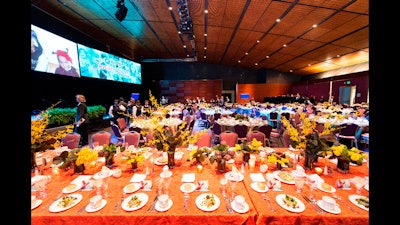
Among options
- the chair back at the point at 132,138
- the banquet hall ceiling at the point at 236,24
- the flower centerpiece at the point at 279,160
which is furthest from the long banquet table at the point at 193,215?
the banquet hall ceiling at the point at 236,24

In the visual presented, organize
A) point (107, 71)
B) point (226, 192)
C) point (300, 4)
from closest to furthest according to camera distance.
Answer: point (226, 192), point (300, 4), point (107, 71)

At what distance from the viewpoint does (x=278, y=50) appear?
10.2 m

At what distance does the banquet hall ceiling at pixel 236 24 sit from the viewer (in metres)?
5.37

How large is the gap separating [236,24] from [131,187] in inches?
277

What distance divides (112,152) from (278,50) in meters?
10.7

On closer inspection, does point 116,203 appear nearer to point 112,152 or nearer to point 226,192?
point 112,152

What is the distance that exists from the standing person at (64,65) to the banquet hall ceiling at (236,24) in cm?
144

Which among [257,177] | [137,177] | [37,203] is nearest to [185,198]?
[137,177]

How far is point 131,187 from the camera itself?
176cm

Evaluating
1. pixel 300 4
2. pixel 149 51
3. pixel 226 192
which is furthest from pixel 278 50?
pixel 226 192

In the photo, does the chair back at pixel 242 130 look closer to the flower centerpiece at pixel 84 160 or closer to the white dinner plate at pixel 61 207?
the flower centerpiece at pixel 84 160

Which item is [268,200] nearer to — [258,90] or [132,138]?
[132,138]

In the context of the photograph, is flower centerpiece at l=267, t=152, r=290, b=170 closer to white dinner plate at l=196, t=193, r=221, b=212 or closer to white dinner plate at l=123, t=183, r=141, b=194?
white dinner plate at l=196, t=193, r=221, b=212
